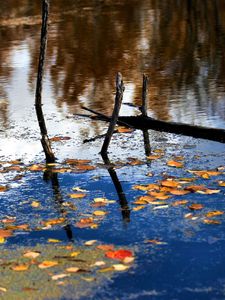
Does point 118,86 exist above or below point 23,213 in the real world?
above

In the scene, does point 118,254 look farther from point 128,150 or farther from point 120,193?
point 128,150

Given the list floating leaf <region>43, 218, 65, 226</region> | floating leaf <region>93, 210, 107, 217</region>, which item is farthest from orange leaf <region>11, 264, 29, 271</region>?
floating leaf <region>93, 210, 107, 217</region>

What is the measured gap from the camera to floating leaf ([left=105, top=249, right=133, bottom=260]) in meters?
6.49

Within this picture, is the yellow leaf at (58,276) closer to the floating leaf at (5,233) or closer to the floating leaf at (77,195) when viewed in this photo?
the floating leaf at (5,233)

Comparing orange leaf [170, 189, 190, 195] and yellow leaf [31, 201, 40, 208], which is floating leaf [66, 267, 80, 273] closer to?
yellow leaf [31, 201, 40, 208]

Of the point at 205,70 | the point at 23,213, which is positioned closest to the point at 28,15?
the point at 205,70

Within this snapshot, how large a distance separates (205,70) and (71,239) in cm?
1314

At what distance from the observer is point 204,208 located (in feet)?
25.1

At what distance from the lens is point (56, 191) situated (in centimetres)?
869

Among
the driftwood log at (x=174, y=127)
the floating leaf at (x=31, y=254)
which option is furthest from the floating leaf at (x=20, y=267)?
the driftwood log at (x=174, y=127)

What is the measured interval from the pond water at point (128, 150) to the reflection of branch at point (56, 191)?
0.02 m

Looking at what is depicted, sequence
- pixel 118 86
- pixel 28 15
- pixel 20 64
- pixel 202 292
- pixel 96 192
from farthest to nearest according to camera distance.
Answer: pixel 28 15, pixel 20 64, pixel 118 86, pixel 96 192, pixel 202 292

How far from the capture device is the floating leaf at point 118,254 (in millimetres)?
6488

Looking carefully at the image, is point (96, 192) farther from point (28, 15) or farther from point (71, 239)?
point (28, 15)
